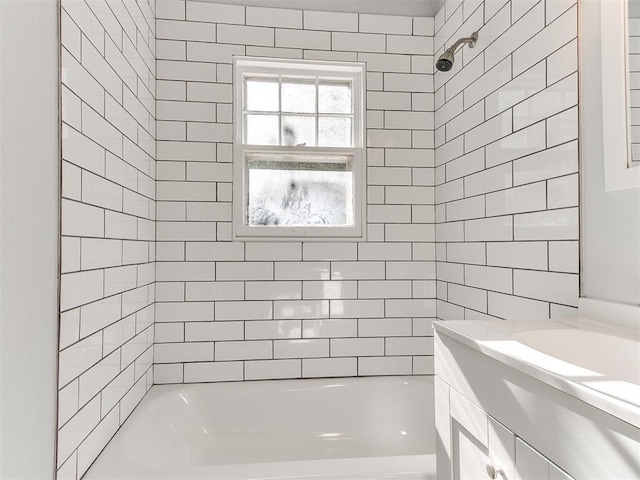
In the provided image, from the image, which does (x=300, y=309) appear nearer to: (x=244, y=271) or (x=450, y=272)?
(x=244, y=271)

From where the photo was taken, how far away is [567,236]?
1297 millimetres

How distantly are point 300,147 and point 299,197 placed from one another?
0.91ft

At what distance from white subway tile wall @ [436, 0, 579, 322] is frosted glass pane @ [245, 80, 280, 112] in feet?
3.03

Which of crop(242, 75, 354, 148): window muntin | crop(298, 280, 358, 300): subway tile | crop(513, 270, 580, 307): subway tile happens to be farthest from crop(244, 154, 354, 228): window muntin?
crop(513, 270, 580, 307): subway tile

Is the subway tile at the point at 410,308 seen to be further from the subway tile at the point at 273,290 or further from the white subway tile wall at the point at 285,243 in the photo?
the subway tile at the point at 273,290

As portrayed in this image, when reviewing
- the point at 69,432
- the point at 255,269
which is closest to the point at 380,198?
the point at 255,269

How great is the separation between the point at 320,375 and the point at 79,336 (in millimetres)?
1302

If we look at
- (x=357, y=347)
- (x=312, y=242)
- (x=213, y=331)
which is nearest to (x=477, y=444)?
(x=357, y=347)

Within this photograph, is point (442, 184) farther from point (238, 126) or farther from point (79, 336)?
point (79, 336)

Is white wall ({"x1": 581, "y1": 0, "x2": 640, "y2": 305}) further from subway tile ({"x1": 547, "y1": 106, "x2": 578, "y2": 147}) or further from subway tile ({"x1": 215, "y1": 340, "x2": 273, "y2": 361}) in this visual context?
subway tile ({"x1": 215, "y1": 340, "x2": 273, "y2": 361})

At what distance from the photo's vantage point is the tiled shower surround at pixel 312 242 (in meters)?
1.54

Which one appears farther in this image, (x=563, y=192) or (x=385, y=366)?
(x=385, y=366)

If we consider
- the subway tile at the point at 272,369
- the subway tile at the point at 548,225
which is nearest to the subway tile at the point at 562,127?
the subway tile at the point at 548,225

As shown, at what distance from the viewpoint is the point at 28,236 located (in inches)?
36.5
